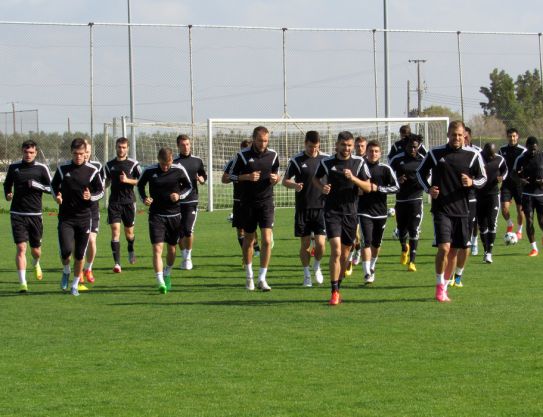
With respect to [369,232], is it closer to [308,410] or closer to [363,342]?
[363,342]

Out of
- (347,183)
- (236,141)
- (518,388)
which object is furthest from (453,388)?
(236,141)

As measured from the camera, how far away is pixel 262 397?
838 centimetres

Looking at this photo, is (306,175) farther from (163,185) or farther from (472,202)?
(472,202)

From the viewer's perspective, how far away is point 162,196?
48.8ft

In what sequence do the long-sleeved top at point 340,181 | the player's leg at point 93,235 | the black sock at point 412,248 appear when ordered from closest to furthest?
1. the long-sleeved top at point 340,181
2. the player's leg at point 93,235
3. the black sock at point 412,248

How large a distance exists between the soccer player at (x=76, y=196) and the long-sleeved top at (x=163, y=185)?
0.67 m

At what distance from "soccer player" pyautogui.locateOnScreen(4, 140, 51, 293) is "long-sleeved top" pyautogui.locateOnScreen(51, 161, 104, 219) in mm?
533

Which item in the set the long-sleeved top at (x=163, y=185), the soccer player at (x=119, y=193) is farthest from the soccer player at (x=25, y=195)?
the soccer player at (x=119, y=193)

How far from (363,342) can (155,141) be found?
25956 mm

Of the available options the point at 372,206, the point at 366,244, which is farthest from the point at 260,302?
the point at 372,206

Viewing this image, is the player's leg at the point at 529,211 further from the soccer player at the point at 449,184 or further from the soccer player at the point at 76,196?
the soccer player at the point at 76,196

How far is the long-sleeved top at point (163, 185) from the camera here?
585 inches

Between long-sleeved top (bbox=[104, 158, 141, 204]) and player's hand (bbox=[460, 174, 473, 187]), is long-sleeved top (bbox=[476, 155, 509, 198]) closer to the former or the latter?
player's hand (bbox=[460, 174, 473, 187])

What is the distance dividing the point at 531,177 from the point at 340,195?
637cm
